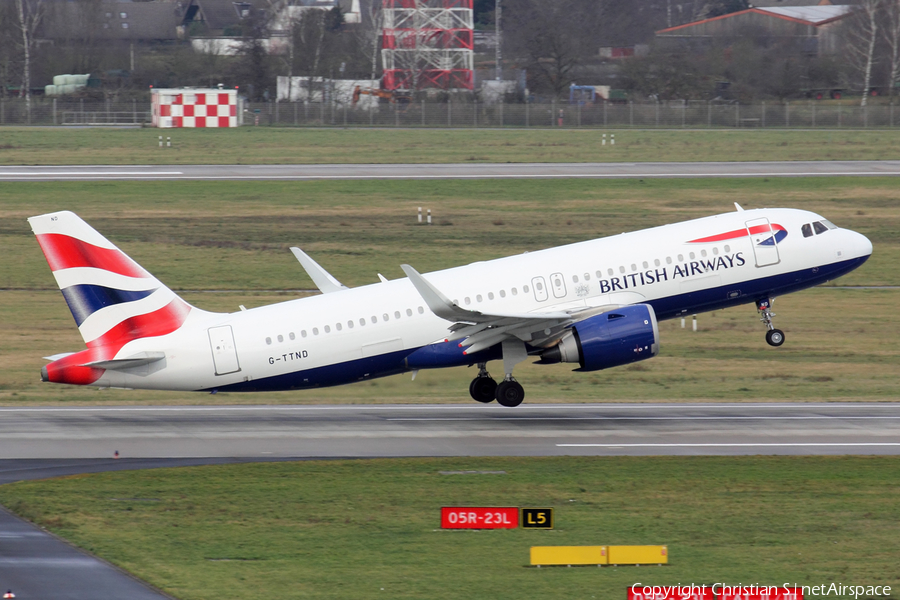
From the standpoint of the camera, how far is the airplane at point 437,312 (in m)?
32.2

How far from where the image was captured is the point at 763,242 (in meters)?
36.7

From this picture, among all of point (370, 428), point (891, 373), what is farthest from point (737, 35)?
point (370, 428)

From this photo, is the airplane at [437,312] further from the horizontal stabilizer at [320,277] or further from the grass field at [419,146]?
the grass field at [419,146]

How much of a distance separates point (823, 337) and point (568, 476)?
78.5ft

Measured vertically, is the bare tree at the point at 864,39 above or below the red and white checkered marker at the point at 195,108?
above

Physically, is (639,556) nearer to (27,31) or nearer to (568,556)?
(568,556)

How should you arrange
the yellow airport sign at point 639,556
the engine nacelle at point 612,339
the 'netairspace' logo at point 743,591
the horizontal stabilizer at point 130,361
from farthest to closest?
the engine nacelle at point 612,339
the horizontal stabilizer at point 130,361
the yellow airport sign at point 639,556
the 'netairspace' logo at point 743,591

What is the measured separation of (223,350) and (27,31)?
11516cm

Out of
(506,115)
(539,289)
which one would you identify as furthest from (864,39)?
(539,289)

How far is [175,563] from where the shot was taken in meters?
21.1

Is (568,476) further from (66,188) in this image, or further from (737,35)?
(737,35)

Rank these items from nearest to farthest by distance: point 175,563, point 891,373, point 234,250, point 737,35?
point 175,563 → point 891,373 → point 234,250 → point 737,35

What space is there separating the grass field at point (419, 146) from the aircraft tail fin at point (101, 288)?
53949 mm

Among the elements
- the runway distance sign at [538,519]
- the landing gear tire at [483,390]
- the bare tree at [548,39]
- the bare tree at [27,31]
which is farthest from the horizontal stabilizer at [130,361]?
the bare tree at [548,39]
